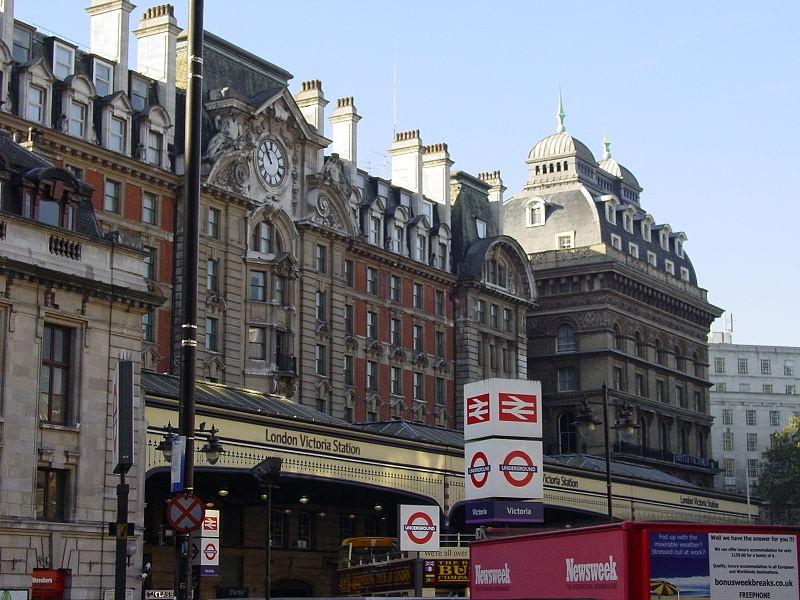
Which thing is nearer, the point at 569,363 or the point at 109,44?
the point at 109,44

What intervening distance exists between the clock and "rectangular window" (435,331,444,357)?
59.4 ft

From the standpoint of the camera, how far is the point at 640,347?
10269cm

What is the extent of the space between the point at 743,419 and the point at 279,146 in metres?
98.9

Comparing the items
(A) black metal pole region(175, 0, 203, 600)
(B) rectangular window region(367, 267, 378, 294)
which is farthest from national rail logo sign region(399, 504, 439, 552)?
(B) rectangular window region(367, 267, 378, 294)

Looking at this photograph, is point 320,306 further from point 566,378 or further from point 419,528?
point 419,528

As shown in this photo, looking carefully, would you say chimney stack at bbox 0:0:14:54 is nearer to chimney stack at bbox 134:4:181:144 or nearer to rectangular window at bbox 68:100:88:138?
rectangular window at bbox 68:100:88:138

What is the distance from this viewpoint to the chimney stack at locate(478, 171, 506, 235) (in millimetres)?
95688

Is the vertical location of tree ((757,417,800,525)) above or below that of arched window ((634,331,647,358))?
below

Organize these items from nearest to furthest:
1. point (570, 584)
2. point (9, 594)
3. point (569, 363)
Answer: point (570, 584)
point (9, 594)
point (569, 363)

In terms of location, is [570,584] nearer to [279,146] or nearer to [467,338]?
[279,146]

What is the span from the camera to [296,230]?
72.5m

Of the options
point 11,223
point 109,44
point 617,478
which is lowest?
point 617,478

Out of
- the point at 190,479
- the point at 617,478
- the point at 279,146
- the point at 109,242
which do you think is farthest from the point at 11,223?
the point at 617,478

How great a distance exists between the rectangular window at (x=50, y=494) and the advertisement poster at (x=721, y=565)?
22722 mm
